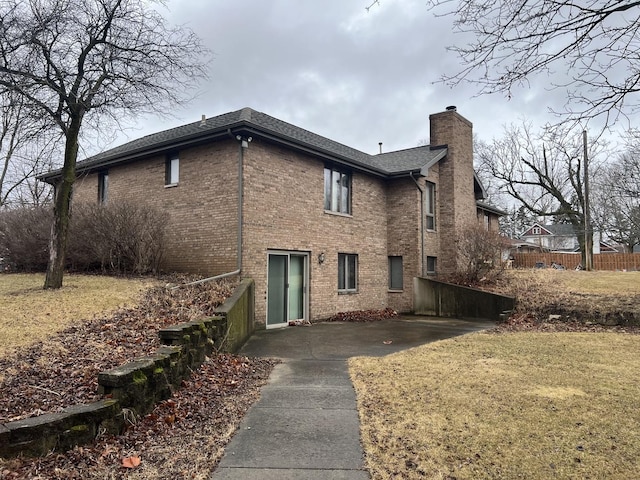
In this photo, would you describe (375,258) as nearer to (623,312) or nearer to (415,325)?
(415,325)

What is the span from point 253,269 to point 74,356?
20.4ft

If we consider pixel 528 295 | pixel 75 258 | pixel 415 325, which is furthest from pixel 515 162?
pixel 75 258

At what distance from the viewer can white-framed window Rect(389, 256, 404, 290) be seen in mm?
17266

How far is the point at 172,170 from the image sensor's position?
43.9 feet

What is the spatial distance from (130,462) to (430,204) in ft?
52.4

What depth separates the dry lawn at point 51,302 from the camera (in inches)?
249

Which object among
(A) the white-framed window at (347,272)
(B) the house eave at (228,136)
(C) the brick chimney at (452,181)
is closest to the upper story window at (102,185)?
(B) the house eave at (228,136)

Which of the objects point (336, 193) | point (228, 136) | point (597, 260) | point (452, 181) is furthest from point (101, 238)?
point (597, 260)

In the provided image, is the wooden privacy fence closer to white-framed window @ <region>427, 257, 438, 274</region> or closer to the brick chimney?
the brick chimney

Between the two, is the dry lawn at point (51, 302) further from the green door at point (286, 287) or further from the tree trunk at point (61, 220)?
the green door at point (286, 287)

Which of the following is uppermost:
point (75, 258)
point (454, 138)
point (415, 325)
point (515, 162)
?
point (515, 162)

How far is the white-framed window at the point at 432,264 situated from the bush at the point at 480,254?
4.00ft

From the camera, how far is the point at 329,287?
563 inches

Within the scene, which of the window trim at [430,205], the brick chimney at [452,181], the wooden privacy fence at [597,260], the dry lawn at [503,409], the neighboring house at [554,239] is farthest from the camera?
the neighboring house at [554,239]
